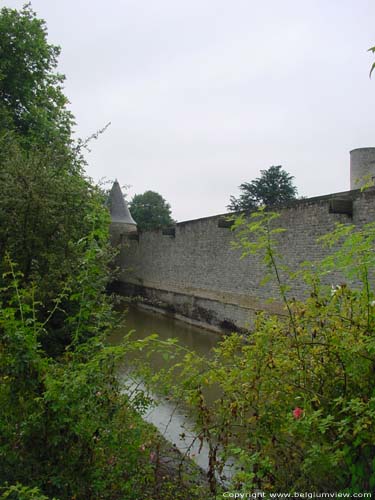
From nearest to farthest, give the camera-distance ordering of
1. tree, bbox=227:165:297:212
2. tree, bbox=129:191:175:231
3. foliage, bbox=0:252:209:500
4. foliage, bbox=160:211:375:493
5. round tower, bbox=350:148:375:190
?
foliage, bbox=160:211:375:493
foliage, bbox=0:252:209:500
round tower, bbox=350:148:375:190
tree, bbox=227:165:297:212
tree, bbox=129:191:175:231

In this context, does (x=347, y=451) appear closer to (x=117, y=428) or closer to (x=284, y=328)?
(x=284, y=328)

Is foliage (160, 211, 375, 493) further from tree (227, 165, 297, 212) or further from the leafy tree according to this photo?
tree (227, 165, 297, 212)

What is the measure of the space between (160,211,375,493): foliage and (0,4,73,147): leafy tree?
34.4 feet

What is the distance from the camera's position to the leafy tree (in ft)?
39.9

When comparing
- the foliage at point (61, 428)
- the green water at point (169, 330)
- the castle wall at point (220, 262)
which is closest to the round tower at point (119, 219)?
the castle wall at point (220, 262)

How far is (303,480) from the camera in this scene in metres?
2.06

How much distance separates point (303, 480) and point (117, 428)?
0.90m

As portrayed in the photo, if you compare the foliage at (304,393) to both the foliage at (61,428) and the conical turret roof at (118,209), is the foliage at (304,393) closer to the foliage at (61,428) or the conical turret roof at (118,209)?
the foliage at (61,428)

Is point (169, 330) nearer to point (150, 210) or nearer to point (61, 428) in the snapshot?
point (61, 428)

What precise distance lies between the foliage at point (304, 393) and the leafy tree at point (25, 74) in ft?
34.4

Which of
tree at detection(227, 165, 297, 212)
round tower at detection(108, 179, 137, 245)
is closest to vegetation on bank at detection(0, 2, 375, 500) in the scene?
round tower at detection(108, 179, 137, 245)

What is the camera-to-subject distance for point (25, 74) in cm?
1259

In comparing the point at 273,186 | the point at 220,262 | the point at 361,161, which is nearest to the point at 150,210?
the point at 273,186

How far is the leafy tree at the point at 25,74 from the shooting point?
12148 mm
